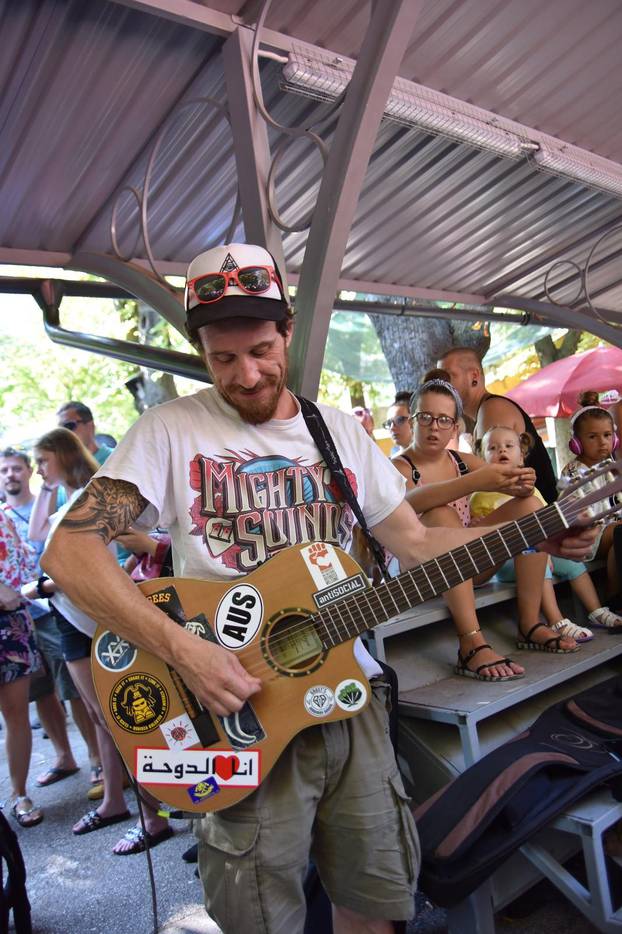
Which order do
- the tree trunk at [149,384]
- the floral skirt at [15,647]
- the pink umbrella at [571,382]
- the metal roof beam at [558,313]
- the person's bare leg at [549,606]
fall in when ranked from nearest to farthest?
1. the person's bare leg at [549,606]
2. the floral skirt at [15,647]
3. the metal roof beam at [558,313]
4. the pink umbrella at [571,382]
5. the tree trunk at [149,384]

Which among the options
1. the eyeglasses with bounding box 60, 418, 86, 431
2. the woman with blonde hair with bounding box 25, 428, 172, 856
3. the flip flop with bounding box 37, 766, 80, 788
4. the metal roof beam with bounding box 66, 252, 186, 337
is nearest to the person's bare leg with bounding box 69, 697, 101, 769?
the flip flop with bounding box 37, 766, 80, 788

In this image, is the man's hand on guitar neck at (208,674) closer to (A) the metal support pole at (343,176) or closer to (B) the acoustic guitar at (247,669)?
(B) the acoustic guitar at (247,669)

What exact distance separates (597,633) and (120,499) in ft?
9.84

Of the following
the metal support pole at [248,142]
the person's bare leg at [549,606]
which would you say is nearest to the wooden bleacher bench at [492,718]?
the person's bare leg at [549,606]

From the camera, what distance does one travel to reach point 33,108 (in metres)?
3.58

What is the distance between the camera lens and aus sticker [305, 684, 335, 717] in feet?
6.49

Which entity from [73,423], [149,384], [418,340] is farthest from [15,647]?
[149,384]

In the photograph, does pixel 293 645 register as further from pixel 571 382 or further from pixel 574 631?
pixel 571 382

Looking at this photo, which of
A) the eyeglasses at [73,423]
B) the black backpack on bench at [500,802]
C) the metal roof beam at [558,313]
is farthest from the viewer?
the metal roof beam at [558,313]

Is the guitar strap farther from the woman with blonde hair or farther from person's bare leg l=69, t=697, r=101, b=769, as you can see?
person's bare leg l=69, t=697, r=101, b=769

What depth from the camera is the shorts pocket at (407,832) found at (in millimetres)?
2053

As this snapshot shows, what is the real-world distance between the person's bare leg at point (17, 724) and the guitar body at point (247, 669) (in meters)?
2.72

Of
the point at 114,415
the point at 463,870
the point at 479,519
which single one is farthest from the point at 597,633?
the point at 114,415

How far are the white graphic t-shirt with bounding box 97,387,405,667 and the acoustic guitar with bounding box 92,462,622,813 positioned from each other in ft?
0.30
